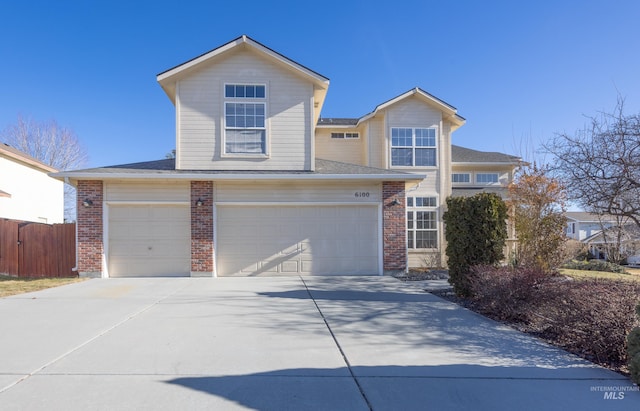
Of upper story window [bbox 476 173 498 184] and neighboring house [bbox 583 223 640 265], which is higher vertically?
upper story window [bbox 476 173 498 184]

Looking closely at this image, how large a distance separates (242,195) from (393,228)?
4.90 meters

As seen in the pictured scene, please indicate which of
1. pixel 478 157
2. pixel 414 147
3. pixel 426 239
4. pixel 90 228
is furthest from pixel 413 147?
pixel 90 228

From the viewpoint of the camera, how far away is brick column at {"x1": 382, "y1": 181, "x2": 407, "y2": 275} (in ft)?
38.8

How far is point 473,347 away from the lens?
484 cm

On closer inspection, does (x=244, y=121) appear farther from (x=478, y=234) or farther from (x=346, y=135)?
(x=478, y=234)

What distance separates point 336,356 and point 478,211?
4973 mm

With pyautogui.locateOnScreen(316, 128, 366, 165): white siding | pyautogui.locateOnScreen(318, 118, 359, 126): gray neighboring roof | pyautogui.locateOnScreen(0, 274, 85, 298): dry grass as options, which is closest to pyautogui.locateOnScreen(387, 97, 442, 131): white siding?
pyautogui.locateOnScreen(318, 118, 359, 126): gray neighboring roof

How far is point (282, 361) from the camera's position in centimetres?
424

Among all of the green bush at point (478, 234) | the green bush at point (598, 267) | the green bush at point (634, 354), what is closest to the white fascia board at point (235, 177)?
the green bush at point (478, 234)

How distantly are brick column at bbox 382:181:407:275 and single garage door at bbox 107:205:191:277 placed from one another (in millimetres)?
6154

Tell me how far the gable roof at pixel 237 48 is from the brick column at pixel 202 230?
352cm

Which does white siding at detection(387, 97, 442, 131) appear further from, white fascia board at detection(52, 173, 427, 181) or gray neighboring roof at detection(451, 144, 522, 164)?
white fascia board at detection(52, 173, 427, 181)

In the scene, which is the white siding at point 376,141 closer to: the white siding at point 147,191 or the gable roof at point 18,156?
the white siding at point 147,191

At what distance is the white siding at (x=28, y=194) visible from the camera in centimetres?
1720
